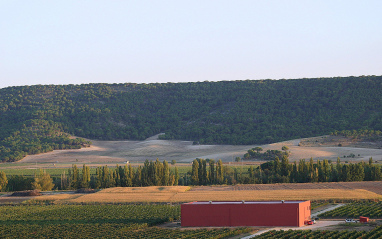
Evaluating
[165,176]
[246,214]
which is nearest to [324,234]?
[246,214]

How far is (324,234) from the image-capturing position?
53.0 meters

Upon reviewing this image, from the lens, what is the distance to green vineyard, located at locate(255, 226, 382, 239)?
51062mm

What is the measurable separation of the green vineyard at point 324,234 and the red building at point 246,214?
221 inches

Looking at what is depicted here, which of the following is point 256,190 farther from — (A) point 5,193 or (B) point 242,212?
(A) point 5,193

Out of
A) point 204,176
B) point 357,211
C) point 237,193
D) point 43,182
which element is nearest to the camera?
point 357,211

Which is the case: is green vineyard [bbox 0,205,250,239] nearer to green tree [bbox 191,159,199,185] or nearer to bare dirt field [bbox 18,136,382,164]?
green tree [bbox 191,159,199,185]

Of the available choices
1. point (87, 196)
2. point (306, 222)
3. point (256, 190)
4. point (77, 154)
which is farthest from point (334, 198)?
point (77, 154)

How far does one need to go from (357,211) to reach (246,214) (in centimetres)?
1327

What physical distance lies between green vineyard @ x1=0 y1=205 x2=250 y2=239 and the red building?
9.75ft

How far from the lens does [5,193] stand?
108m

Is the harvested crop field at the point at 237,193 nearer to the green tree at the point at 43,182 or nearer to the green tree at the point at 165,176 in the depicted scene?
the green tree at the point at 165,176

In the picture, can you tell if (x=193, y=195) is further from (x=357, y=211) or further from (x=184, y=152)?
(x=184, y=152)

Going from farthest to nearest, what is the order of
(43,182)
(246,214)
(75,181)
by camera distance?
(43,182), (75,181), (246,214)

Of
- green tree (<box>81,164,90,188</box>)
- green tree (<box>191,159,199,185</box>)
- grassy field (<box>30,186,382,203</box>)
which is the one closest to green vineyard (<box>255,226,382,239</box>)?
grassy field (<box>30,186,382,203</box>)
